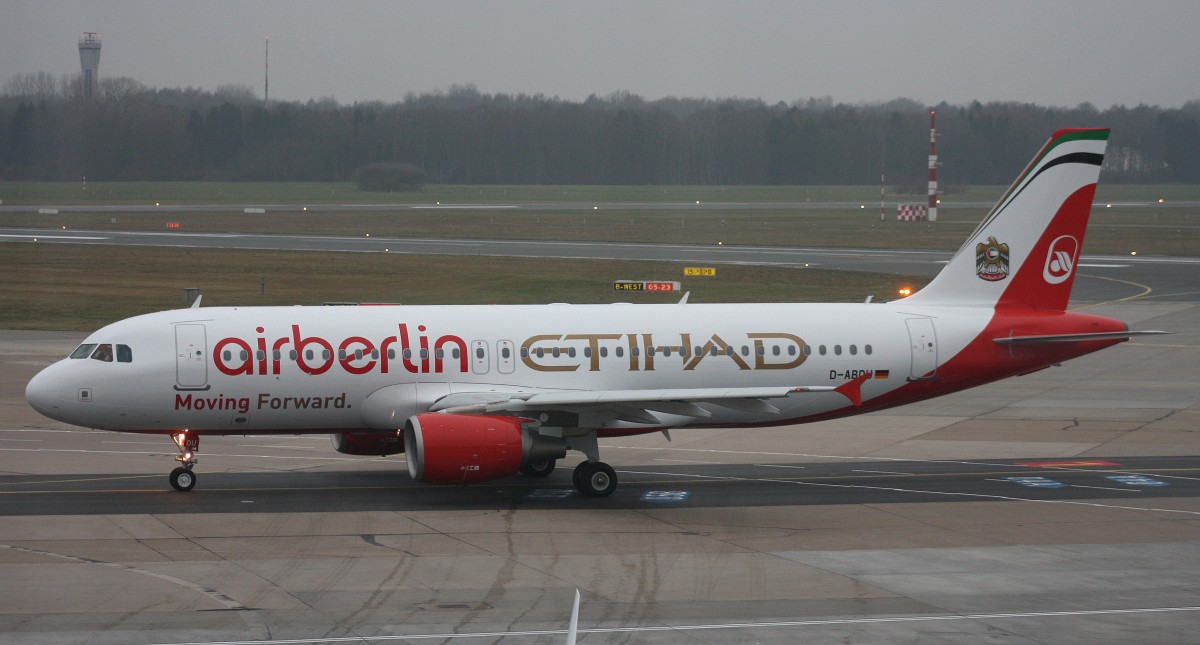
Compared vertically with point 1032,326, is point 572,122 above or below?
above

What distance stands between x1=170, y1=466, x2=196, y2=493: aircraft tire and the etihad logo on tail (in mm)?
19636

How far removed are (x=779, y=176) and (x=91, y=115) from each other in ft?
434

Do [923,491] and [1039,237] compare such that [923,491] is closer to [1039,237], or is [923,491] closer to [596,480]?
[596,480]

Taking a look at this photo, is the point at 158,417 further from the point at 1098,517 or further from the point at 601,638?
the point at 1098,517

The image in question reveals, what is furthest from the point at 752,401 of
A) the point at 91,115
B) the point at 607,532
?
the point at 91,115

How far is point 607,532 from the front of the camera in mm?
23562

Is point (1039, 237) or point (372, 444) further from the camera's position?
point (1039, 237)

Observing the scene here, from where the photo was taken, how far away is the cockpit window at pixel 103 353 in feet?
87.0

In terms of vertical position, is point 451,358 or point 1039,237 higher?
point 1039,237

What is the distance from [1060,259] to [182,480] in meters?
20.3

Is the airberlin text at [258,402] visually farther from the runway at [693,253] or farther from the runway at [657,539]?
the runway at [693,253]

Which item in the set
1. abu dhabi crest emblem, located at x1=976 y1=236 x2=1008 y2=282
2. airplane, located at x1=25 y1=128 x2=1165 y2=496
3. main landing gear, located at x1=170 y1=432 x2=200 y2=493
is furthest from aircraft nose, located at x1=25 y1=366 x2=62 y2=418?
abu dhabi crest emblem, located at x1=976 y1=236 x2=1008 y2=282

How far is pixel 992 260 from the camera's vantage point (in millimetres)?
30391

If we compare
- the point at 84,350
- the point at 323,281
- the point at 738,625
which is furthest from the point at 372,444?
the point at 323,281
